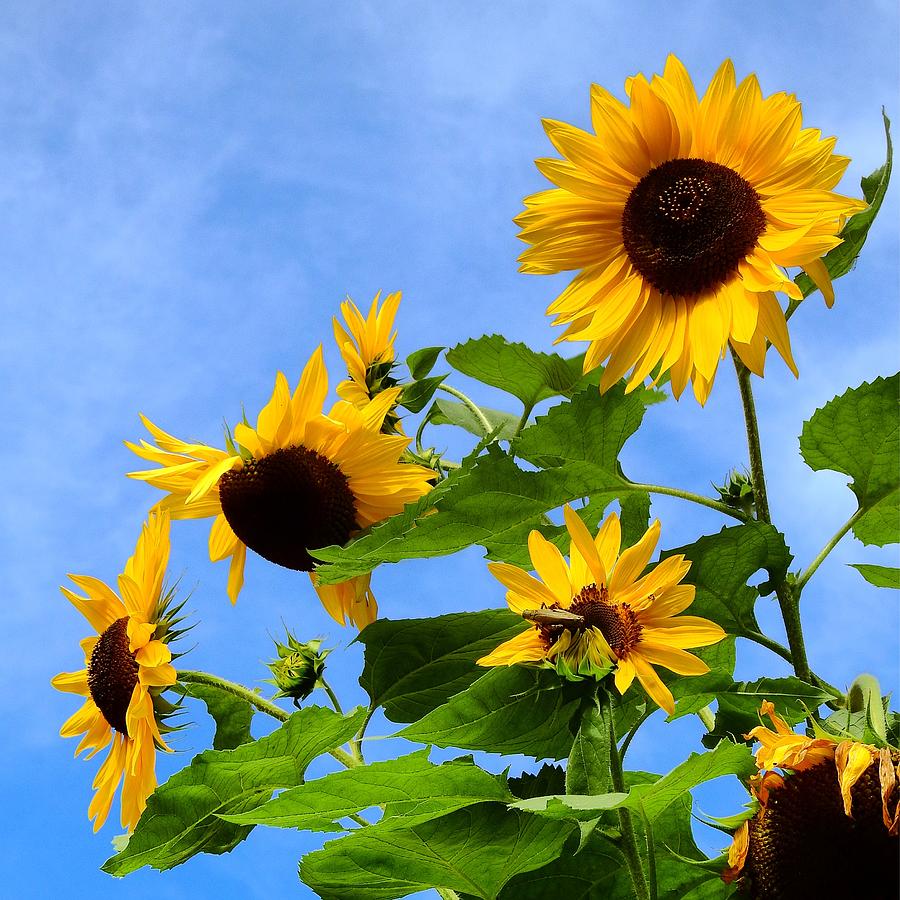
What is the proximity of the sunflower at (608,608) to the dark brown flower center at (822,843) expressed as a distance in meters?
0.09

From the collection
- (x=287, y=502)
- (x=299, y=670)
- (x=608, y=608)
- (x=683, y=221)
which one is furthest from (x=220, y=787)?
(x=683, y=221)

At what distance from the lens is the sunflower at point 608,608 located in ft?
2.55

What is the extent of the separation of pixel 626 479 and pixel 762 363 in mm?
153

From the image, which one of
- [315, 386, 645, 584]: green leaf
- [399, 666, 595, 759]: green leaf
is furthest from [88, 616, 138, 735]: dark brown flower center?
[399, 666, 595, 759]: green leaf

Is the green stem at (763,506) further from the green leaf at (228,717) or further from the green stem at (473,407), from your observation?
the green leaf at (228,717)

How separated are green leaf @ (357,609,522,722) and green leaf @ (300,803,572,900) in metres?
0.15

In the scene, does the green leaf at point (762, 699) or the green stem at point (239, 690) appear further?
the green stem at point (239, 690)

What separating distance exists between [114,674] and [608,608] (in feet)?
1.53

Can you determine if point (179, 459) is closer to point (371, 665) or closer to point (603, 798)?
point (371, 665)

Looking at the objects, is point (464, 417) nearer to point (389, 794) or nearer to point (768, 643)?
A: point (768, 643)

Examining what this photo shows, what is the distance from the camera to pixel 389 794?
77cm

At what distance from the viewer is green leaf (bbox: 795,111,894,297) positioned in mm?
898

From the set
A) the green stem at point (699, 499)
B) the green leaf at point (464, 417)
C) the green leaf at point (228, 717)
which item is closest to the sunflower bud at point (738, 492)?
the green stem at point (699, 499)

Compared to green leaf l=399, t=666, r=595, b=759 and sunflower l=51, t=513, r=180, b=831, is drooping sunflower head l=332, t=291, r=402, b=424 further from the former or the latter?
green leaf l=399, t=666, r=595, b=759
